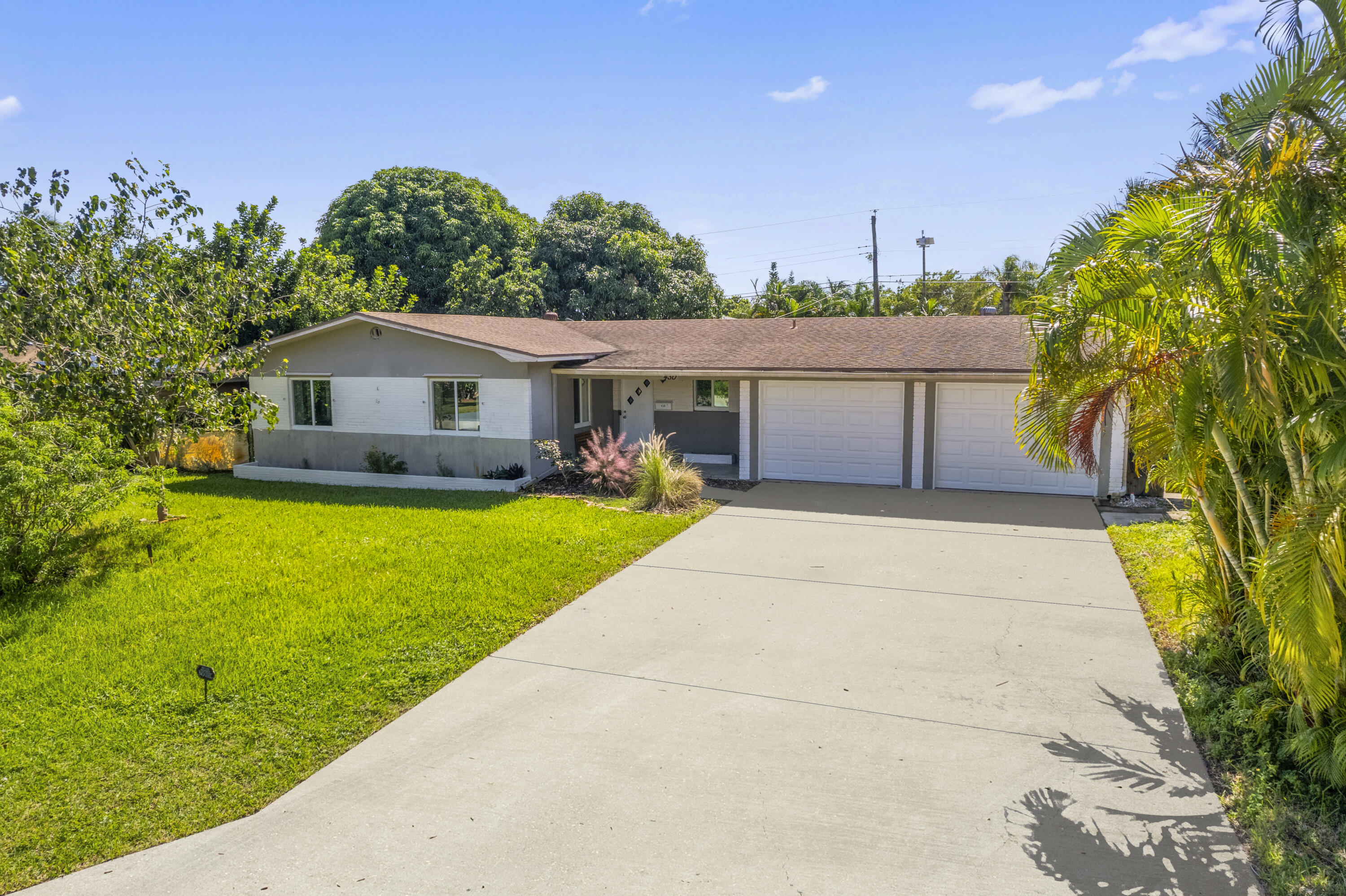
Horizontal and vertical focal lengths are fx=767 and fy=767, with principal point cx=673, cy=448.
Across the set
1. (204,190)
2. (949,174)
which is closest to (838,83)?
(949,174)

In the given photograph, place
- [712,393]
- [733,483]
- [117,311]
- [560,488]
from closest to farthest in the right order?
[117,311] → [560,488] → [733,483] → [712,393]

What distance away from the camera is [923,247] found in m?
38.1

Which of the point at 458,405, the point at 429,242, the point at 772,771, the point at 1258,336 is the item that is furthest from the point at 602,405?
the point at 429,242

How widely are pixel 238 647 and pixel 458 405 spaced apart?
29.6 ft

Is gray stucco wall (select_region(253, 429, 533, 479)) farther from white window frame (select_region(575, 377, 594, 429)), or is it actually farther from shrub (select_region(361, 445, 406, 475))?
white window frame (select_region(575, 377, 594, 429))

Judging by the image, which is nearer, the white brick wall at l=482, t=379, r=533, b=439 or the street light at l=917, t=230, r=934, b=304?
the white brick wall at l=482, t=379, r=533, b=439

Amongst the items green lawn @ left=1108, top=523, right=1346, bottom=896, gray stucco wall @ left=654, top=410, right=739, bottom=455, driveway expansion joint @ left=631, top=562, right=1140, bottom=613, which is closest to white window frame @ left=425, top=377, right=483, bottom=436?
gray stucco wall @ left=654, top=410, right=739, bottom=455

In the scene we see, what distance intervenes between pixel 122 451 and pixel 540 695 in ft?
24.6

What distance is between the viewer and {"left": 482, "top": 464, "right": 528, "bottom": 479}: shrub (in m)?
15.0

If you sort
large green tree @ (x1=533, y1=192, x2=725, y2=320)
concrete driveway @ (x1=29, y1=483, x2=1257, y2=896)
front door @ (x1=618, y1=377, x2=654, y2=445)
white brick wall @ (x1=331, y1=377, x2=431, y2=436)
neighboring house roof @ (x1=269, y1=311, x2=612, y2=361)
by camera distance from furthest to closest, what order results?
large green tree @ (x1=533, y1=192, x2=725, y2=320) → front door @ (x1=618, y1=377, x2=654, y2=445) → white brick wall @ (x1=331, y1=377, x2=431, y2=436) → neighboring house roof @ (x1=269, y1=311, x2=612, y2=361) → concrete driveway @ (x1=29, y1=483, x2=1257, y2=896)

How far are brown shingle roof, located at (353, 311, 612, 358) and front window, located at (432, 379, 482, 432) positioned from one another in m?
1.03

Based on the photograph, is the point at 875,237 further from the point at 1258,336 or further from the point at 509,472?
the point at 1258,336

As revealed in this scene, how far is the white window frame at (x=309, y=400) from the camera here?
16.4 meters

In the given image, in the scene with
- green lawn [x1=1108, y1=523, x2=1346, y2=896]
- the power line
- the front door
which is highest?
the power line
